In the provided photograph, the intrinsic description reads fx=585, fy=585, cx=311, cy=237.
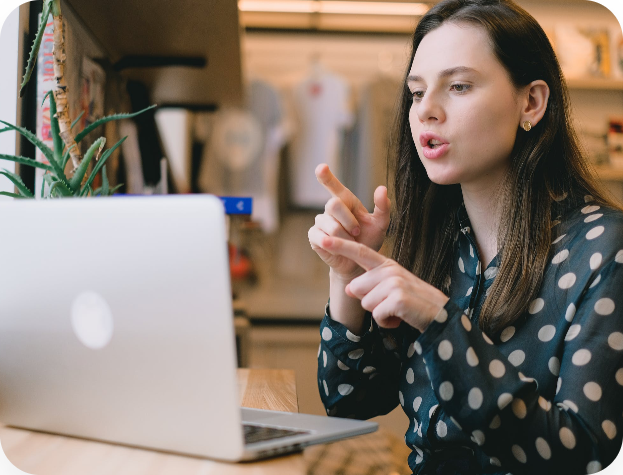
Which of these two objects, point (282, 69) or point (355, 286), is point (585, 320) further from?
point (282, 69)

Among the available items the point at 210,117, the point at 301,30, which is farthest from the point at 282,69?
the point at 210,117

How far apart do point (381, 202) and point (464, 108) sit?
0.60 feet

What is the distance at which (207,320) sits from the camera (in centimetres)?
52

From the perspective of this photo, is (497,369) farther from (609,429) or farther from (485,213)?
(485,213)

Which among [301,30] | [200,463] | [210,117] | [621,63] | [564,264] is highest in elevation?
[301,30]

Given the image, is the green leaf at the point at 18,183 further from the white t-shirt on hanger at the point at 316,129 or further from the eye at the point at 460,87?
the white t-shirt on hanger at the point at 316,129

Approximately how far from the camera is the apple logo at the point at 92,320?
1.90ft

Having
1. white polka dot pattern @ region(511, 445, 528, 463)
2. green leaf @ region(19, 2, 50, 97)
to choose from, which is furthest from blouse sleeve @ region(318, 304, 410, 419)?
green leaf @ region(19, 2, 50, 97)

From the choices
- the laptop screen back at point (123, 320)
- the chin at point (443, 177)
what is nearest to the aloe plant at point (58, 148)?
the laptop screen back at point (123, 320)

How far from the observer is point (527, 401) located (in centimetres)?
66

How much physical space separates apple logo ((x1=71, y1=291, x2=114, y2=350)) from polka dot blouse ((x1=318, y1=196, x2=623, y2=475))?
338 millimetres

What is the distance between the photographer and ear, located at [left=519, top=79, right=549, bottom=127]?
0.91 meters

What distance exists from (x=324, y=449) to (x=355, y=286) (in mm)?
560

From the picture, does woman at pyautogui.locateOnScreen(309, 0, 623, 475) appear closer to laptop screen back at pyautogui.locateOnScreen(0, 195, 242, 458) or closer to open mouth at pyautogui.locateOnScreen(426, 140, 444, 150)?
open mouth at pyautogui.locateOnScreen(426, 140, 444, 150)
